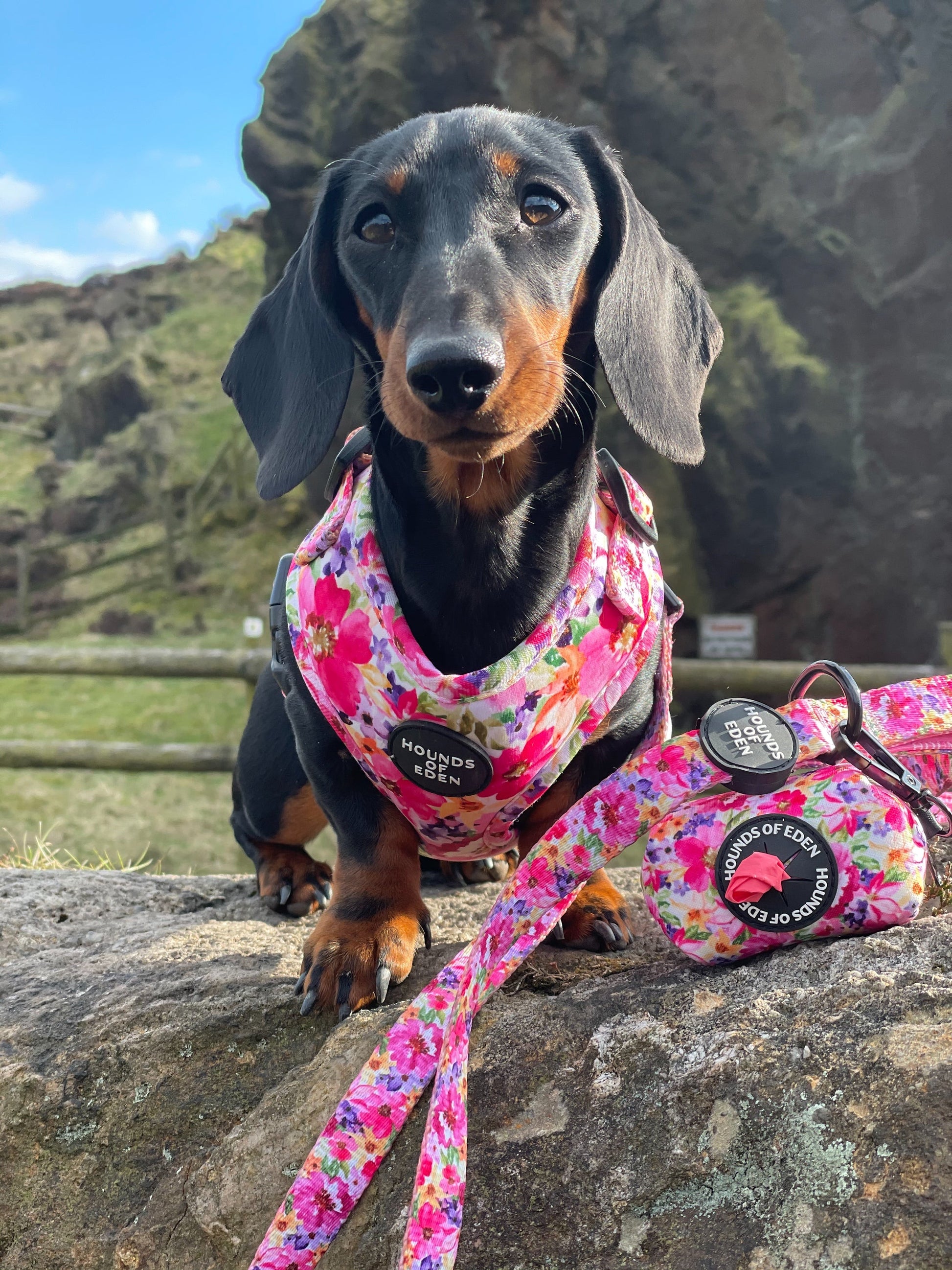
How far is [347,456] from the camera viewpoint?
2.17 m

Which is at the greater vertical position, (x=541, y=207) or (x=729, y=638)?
(x=541, y=207)

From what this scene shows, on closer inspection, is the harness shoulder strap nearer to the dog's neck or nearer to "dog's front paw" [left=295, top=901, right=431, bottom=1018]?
the dog's neck

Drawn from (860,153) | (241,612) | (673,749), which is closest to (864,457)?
(860,153)

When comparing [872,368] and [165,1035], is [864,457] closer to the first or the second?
[872,368]

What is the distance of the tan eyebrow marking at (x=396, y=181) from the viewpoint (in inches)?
72.2

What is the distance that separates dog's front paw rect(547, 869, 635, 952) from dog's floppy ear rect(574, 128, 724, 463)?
846mm

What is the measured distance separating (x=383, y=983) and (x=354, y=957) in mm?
66

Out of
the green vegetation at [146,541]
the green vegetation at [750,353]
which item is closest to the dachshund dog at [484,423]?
the green vegetation at [146,541]

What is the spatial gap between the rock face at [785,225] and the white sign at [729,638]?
2.26 ft

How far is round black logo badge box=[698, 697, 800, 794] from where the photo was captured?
1.35 metres

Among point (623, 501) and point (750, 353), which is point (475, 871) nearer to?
point (623, 501)

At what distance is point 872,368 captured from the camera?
8.27 metres

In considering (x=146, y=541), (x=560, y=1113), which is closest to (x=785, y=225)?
(x=560, y=1113)

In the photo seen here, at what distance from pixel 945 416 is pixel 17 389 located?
582 inches
